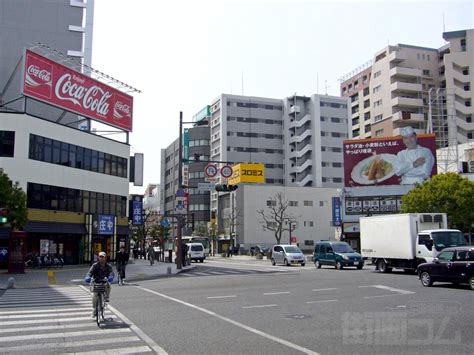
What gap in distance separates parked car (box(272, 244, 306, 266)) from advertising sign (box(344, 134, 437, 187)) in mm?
25776

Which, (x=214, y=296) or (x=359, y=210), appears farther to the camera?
(x=359, y=210)

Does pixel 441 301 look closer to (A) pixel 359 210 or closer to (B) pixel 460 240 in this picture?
(B) pixel 460 240

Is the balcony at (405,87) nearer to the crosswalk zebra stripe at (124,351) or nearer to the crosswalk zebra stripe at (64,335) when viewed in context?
the crosswalk zebra stripe at (64,335)

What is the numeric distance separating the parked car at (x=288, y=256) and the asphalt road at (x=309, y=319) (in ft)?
64.7

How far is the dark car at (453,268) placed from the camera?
16.9m

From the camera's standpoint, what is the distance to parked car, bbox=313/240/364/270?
32.3 metres

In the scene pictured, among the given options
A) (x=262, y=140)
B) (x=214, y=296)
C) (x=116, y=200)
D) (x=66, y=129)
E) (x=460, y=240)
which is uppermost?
(x=262, y=140)

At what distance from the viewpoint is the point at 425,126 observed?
90250 millimetres

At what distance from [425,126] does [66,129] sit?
69645mm

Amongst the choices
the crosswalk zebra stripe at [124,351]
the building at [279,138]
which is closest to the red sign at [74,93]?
the crosswalk zebra stripe at [124,351]

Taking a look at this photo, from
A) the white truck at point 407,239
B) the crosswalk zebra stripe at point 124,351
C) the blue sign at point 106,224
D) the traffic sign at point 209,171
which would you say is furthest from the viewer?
the blue sign at point 106,224

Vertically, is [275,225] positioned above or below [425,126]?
below

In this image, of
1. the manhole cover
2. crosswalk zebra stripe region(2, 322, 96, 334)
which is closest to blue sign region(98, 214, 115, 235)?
crosswalk zebra stripe region(2, 322, 96, 334)

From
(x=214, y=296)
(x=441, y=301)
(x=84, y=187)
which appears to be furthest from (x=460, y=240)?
(x=84, y=187)
